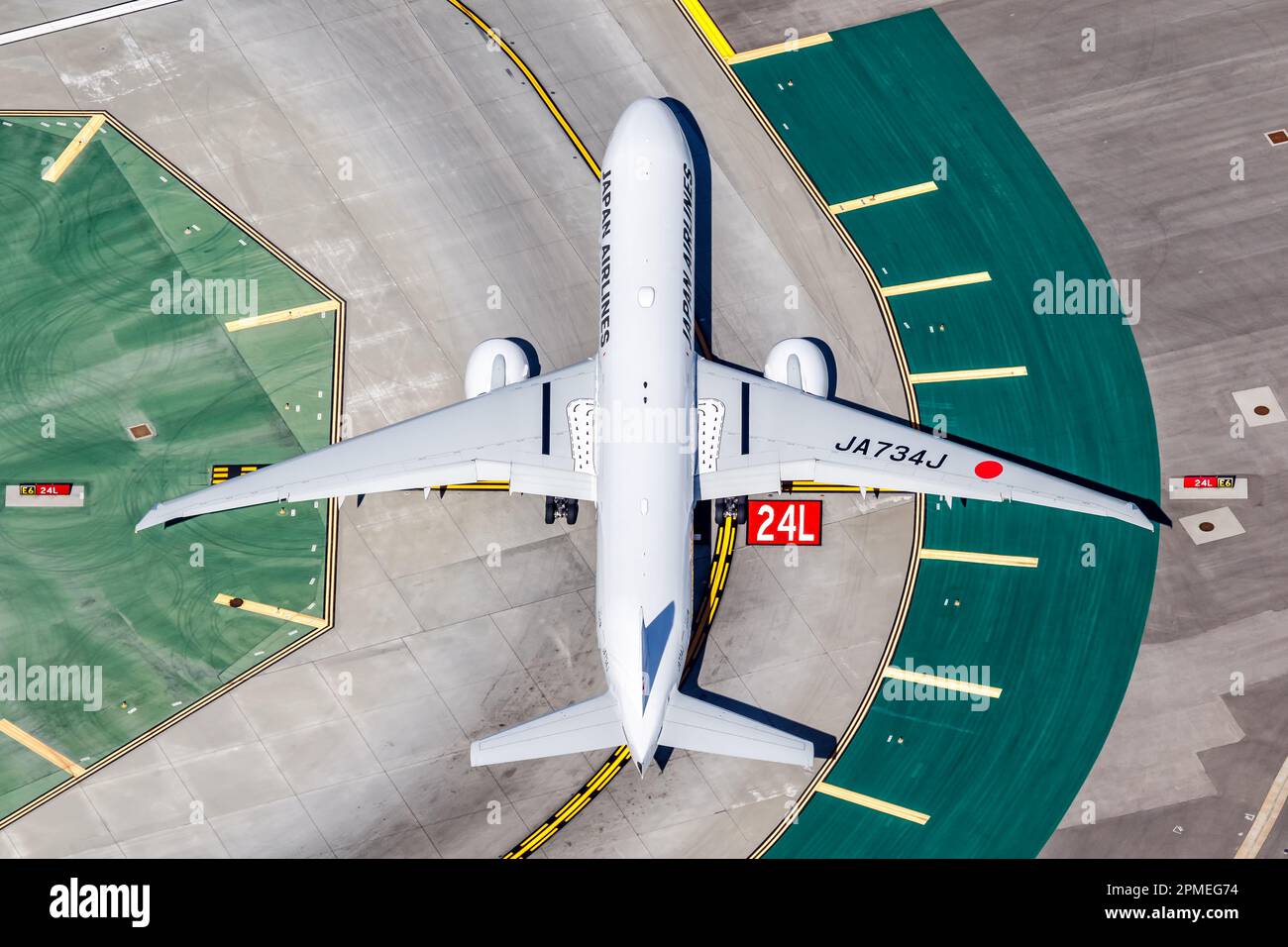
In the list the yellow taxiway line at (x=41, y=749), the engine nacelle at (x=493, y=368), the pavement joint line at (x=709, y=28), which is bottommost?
the yellow taxiway line at (x=41, y=749)

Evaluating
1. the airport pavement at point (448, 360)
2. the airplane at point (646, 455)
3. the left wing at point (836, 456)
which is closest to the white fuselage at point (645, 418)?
the airplane at point (646, 455)

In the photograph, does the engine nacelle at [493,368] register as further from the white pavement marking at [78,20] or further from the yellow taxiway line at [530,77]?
the white pavement marking at [78,20]

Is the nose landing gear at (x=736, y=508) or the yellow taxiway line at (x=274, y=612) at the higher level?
the nose landing gear at (x=736, y=508)

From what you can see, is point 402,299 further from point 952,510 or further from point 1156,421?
point 1156,421

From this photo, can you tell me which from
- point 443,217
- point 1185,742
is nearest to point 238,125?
point 443,217

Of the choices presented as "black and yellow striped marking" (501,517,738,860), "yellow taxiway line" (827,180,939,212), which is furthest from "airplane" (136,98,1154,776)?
"yellow taxiway line" (827,180,939,212)

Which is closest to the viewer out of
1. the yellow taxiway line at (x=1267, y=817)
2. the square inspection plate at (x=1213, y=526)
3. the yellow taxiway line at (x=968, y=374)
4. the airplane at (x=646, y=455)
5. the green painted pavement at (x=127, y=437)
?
the airplane at (x=646, y=455)
